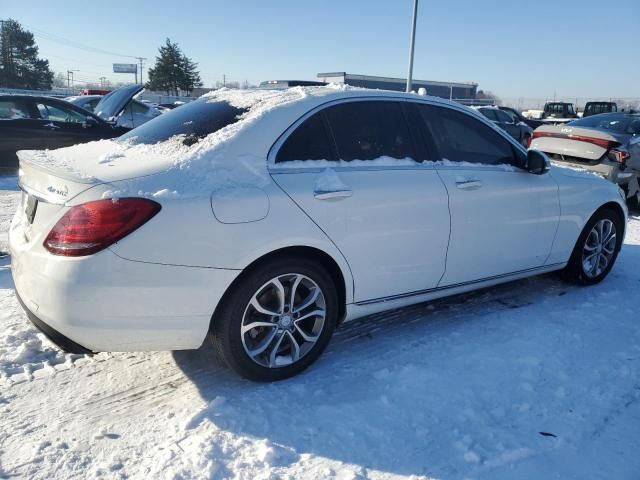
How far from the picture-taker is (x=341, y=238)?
9.77 ft

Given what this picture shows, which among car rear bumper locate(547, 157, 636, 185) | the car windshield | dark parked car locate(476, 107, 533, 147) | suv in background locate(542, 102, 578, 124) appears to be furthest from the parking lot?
suv in background locate(542, 102, 578, 124)

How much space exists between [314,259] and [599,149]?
6.52 m

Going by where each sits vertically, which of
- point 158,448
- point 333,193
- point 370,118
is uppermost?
point 370,118

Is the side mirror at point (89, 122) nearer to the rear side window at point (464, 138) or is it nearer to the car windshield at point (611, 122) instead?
the rear side window at point (464, 138)

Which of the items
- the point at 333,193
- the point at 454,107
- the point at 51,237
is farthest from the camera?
the point at 454,107

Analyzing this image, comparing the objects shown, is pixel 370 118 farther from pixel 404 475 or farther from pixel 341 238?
pixel 404 475

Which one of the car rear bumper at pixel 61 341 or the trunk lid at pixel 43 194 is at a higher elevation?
the trunk lid at pixel 43 194

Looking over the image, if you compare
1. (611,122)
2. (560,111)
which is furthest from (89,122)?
(560,111)

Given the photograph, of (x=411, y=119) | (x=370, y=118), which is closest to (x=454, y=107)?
(x=411, y=119)

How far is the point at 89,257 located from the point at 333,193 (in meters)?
1.31

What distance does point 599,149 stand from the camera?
7.73 metres

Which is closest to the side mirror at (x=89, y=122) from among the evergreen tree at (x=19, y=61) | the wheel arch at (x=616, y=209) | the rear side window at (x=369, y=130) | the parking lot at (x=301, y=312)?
the parking lot at (x=301, y=312)

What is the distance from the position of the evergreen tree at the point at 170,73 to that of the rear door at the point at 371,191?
204ft

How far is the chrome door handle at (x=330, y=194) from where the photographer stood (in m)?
2.89
